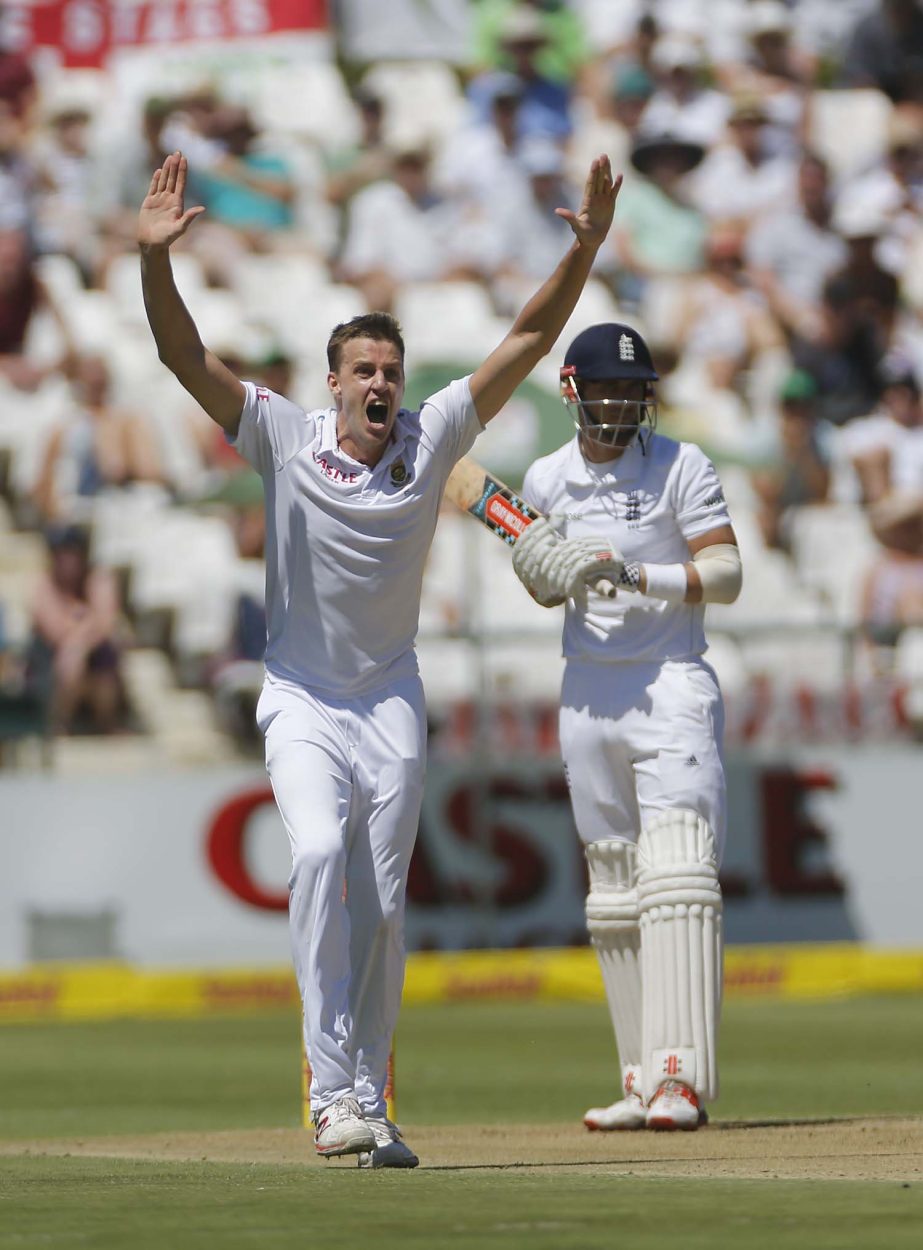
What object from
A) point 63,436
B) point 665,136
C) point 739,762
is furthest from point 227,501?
point 665,136

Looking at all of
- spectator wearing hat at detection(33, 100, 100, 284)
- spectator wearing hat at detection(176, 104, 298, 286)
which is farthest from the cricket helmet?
spectator wearing hat at detection(33, 100, 100, 284)

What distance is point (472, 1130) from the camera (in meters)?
7.52

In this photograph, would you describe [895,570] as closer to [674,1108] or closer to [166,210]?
[674,1108]

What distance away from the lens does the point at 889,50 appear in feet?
67.5

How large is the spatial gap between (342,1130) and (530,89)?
14.0m

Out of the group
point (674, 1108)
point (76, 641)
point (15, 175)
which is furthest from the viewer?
point (15, 175)

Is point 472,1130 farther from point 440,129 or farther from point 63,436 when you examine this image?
point 440,129

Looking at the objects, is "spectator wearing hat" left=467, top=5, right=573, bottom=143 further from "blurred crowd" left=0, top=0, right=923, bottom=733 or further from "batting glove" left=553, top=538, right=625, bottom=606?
"batting glove" left=553, top=538, right=625, bottom=606

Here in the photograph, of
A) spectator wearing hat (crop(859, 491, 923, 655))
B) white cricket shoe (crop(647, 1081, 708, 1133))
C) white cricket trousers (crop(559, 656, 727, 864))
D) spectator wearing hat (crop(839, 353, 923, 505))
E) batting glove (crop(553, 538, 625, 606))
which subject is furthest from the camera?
spectator wearing hat (crop(839, 353, 923, 505))

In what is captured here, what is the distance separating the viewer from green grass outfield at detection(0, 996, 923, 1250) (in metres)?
4.79

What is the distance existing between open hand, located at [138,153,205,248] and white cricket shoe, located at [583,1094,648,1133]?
9.14 ft

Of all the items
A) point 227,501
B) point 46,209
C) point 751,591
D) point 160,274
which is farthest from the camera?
point 46,209

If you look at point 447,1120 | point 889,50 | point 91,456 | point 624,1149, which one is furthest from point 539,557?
point 889,50

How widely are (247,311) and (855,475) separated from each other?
13.6 ft
